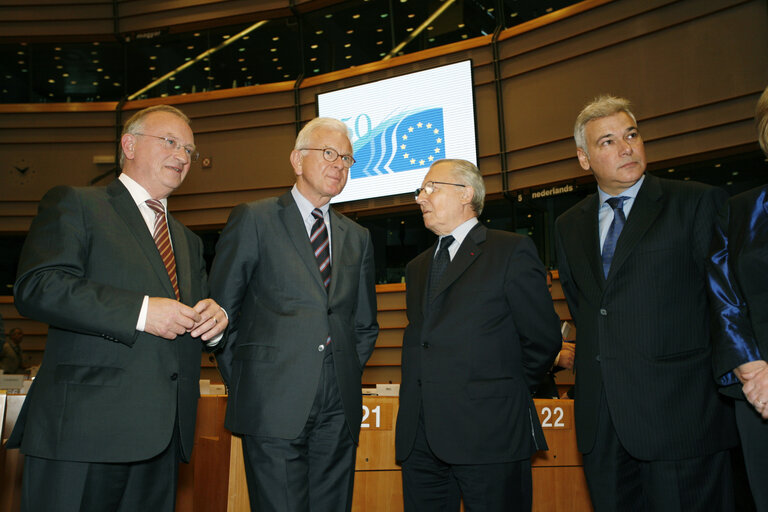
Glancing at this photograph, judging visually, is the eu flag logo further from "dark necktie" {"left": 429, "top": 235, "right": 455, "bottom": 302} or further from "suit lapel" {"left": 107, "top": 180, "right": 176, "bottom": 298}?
"suit lapel" {"left": 107, "top": 180, "right": 176, "bottom": 298}

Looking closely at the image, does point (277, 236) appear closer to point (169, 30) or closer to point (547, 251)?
point (547, 251)

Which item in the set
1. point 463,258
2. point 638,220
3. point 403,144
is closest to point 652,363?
point 638,220

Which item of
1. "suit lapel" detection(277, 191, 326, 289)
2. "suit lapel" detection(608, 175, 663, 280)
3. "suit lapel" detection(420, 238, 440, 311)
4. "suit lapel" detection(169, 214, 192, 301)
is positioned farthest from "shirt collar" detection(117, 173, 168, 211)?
"suit lapel" detection(608, 175, 663, 280)

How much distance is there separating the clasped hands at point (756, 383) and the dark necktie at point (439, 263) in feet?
3.76

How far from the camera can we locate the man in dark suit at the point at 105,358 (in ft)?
5.46

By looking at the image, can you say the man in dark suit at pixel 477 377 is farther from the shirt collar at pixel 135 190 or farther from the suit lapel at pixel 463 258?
the shirt collar at pixel 135 190

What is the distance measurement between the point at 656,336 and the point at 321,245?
1276mm

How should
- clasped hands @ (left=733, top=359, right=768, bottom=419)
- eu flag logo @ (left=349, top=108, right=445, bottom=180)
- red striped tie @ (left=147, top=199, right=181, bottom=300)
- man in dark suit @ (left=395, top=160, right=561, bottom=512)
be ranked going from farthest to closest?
eu flag logo @ (left=349, top=108, right=445, bottom=180), man in dark suit @ (left=395, top=160, right=561, bottom=512), red striped tie @ (left=147, top=199, right=181, bottom=300), clasped hands @ (left=733, top=359, right=768, bottom=419)

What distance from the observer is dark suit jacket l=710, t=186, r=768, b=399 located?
1.69 meters

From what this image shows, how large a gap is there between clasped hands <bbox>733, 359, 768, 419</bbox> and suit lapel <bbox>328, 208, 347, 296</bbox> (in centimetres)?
137

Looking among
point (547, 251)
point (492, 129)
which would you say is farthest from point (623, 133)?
point (492, 129)

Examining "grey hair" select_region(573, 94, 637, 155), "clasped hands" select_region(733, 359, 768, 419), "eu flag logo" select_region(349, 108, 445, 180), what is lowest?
"clasped hands" select_region(733, 359, 768, 419)

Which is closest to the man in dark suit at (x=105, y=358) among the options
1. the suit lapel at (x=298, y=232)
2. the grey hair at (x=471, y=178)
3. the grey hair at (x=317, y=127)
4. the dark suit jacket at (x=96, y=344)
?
the dark suit jacket at (x=96, y=344)

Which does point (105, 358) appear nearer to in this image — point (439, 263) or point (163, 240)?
point (163, 240)
